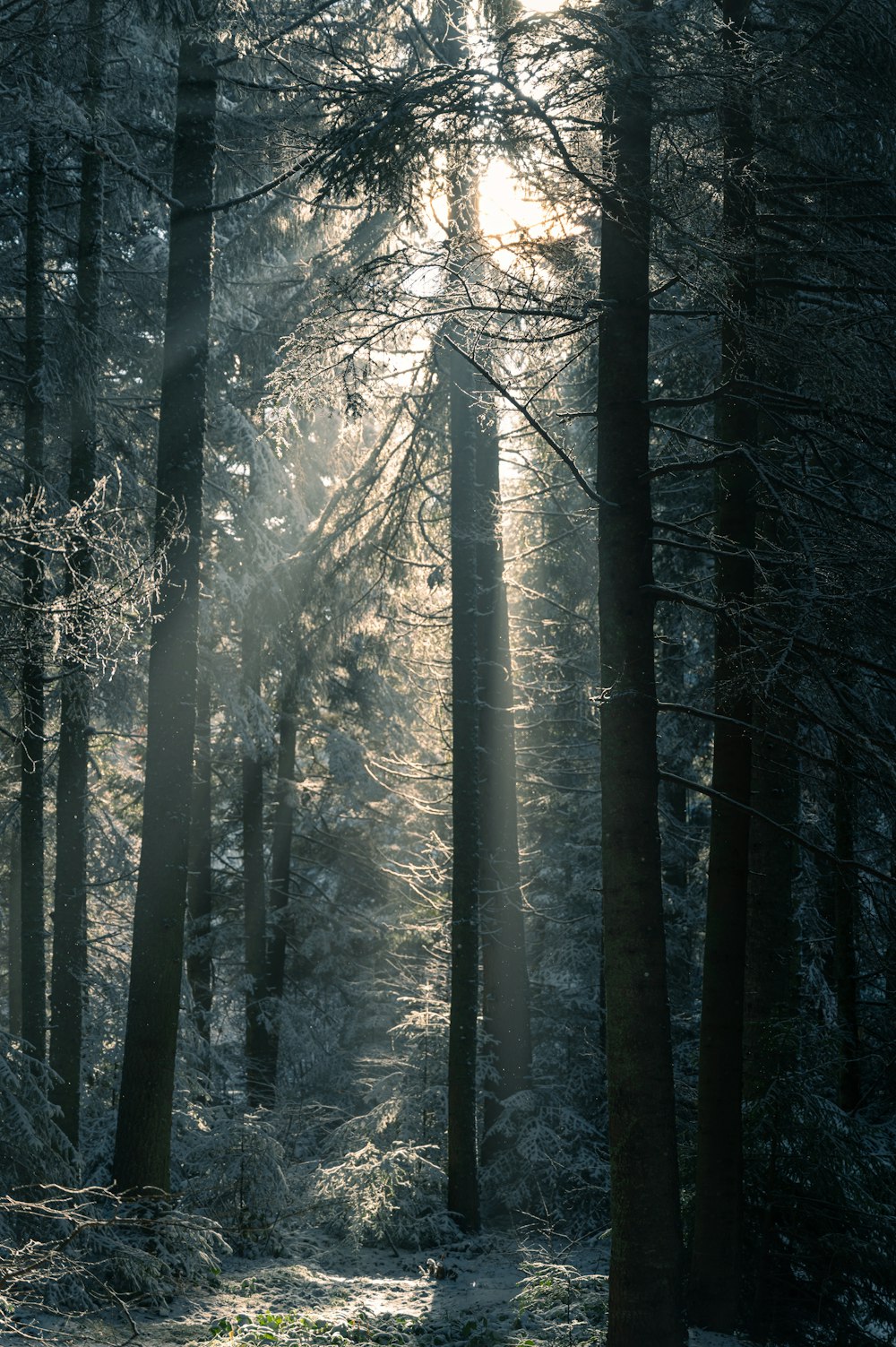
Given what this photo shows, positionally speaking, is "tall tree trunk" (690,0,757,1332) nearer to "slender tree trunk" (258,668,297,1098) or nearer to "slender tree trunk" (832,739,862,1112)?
"slender tree trunk" (832,739,862,1112)

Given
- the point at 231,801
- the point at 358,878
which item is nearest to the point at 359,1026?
the point at 358,878

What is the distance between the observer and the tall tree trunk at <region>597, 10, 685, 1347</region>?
5.80m

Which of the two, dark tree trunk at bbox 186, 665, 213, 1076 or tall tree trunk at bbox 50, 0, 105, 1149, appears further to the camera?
dark tree trunk at bbox 186, 665, 213, 1076

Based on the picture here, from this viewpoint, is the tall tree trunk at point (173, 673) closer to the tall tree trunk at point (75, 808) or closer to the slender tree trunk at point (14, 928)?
the tall tree trunk at point (75, 808)

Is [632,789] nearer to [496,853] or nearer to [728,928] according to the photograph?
[728,928]

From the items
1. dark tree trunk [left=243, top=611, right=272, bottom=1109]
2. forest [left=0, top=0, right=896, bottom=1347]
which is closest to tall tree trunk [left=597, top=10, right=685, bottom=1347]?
forest [left=0, top=0, right=896, bottom=1347]

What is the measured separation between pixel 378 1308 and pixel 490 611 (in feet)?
25.4

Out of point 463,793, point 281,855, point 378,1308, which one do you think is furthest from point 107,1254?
point 281,855

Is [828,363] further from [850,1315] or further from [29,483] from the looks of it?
[29,483]

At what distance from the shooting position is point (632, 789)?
6105mm

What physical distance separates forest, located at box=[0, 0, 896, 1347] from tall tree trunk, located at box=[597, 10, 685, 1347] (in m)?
0.03

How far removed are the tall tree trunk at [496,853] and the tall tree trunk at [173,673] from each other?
470cm

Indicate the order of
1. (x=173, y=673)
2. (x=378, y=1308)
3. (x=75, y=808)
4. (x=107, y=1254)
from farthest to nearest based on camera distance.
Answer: (x=75, y=808) → (x=173, y=673) → (x=378, y=1308) → (x=107, y=1254)

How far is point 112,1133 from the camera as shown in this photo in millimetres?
11234
